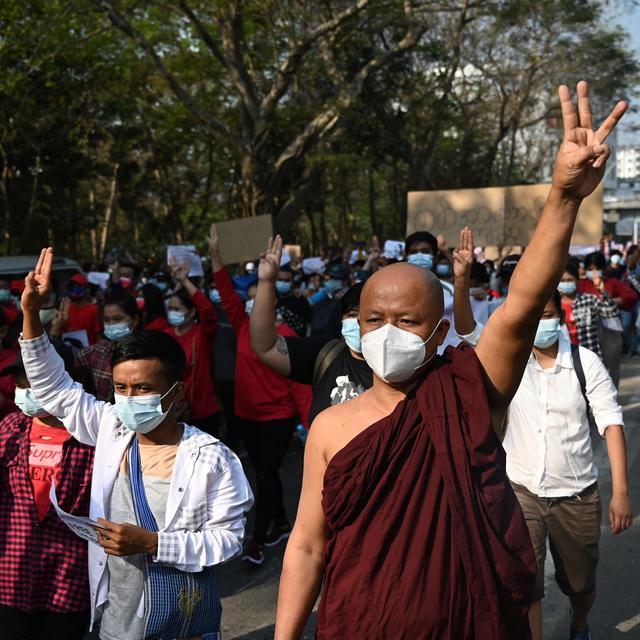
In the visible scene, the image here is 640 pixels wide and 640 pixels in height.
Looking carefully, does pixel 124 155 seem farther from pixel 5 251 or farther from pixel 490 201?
pixel 490 201

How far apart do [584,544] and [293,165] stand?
1384cm

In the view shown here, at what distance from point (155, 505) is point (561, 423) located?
182 cm

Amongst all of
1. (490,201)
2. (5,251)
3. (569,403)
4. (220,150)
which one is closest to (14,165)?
(5,251)

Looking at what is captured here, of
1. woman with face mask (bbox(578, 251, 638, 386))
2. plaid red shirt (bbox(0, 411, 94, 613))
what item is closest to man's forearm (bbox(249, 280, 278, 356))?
plaid red shirt (bbox(0, 411, 94, 613))

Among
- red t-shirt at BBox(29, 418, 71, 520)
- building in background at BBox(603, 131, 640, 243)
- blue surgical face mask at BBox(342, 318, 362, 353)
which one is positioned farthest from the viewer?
building in background at BBox(603, 131, 640, 243)

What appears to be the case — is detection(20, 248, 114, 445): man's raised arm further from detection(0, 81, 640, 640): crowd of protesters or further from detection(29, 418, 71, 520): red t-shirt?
detection(29, 418, 71, 520): red t-shirt

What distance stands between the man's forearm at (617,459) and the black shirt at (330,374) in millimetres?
1038

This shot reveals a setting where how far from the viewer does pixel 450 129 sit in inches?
1231

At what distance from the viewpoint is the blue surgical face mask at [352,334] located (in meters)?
3.86

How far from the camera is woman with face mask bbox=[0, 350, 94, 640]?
3107mm

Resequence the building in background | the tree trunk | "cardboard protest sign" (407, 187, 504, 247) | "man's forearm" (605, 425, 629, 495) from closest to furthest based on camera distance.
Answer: "man's forearm" (605, 425, 629, 495), "cardboard protest sign" (407, 187, 504, 247), the tree trunk, the building in background

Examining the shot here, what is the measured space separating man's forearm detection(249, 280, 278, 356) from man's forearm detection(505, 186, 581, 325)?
1.99 metres

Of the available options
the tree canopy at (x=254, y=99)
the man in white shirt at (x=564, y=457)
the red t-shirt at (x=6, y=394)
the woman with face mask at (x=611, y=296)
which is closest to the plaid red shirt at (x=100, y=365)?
the red t-shirt at (x=6, y=394)

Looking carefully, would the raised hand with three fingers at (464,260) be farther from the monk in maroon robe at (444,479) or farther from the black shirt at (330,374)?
the monk in maroon robe at (444,479)
